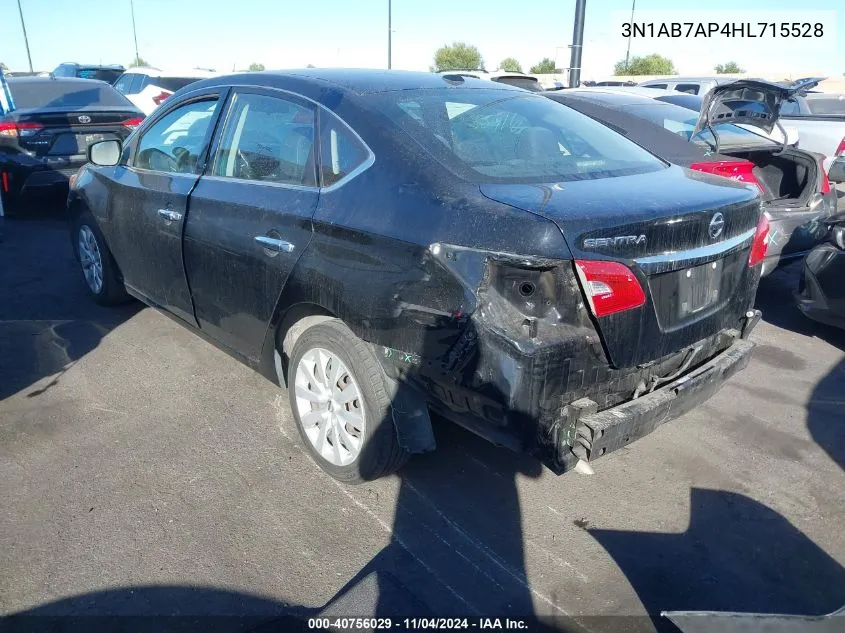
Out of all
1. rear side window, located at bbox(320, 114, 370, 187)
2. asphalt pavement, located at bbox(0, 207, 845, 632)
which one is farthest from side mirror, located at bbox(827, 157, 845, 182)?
rear side window, located at bbox(320, 114, 370, 187)

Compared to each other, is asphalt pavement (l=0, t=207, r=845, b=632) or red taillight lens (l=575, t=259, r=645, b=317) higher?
red taillight lens (l=575, t=259, r=645, b=317)

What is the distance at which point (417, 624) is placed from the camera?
8.13 ft

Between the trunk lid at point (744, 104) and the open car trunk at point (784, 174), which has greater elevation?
the trunk lid at point (744, 104)

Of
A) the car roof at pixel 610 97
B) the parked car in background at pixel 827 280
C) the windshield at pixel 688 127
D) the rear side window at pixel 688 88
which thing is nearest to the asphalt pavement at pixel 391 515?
the parked car in background at pixel 827 280

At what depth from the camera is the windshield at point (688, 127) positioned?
596 centimetres

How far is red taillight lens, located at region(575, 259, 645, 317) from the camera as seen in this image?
2.40m

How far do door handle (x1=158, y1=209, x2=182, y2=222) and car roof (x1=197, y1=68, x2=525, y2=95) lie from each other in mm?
754

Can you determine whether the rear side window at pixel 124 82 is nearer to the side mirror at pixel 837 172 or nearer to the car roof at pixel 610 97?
the car roof at pixel 610 97

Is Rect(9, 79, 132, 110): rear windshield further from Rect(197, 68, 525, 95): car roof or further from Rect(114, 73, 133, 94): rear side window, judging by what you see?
Rect(114, 73, 133, 94): rear side window

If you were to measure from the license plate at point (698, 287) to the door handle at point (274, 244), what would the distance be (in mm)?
1655

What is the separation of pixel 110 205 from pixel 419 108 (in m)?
2.60

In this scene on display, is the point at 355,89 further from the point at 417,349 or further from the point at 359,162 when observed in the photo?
the point at 417,349

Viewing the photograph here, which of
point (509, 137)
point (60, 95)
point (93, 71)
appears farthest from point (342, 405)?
point (93, 71)

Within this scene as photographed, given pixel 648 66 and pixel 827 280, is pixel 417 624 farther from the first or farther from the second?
pixel 648 66
